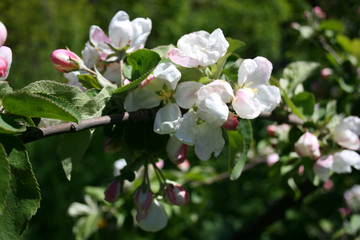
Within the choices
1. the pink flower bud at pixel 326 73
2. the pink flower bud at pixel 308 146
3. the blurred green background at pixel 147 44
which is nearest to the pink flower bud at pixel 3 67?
the pink flower bud at pixel 308 146

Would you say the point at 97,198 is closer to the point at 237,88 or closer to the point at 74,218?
the point at 74,218

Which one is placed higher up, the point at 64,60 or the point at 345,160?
the point at 64,60

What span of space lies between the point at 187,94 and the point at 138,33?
0.71 ft

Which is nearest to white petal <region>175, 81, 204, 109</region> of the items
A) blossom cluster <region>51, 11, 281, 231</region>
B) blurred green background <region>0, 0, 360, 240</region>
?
blossom cluster <region>51, 11, 281, 231</region>

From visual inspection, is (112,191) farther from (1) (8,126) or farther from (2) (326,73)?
(2) (326,73)

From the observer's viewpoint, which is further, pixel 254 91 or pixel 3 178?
pixel 254 91

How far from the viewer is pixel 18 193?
0.50m

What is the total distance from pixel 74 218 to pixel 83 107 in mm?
976

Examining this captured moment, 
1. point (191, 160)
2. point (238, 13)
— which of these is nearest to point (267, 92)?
point (191, 160)

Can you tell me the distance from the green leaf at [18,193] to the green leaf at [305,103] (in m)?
0.63

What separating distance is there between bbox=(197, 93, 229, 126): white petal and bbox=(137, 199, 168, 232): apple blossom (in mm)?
260

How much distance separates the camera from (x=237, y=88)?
659mm

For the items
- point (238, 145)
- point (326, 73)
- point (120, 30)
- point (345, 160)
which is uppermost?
point (120, 30)

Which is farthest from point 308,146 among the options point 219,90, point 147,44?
point 147,44
